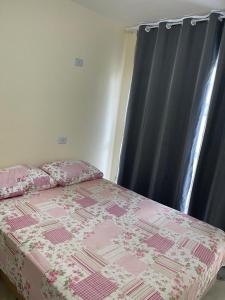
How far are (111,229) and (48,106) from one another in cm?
147

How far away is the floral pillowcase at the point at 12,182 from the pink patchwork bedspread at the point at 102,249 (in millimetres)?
77

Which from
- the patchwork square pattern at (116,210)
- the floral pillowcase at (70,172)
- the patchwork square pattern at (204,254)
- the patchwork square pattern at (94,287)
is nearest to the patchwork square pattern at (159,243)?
the patchwork square pattern at (204,254)

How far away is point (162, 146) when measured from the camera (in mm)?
2740

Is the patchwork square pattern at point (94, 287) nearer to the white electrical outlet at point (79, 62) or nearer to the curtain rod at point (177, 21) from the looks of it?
the white electrical outlet at point (79, 62)

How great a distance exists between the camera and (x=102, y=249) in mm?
1591

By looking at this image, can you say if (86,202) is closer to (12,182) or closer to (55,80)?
(12,182)

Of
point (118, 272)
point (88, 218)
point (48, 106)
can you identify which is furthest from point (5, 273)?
point (48, 106)

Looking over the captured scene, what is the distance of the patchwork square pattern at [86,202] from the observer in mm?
2151

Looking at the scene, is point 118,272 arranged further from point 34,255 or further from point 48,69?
point 48,69

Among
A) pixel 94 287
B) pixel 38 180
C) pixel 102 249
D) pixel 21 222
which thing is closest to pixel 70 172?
pixel 38 180

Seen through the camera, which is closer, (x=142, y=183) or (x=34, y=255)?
(x=34, y=255)

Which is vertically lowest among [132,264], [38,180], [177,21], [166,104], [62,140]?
[132,264]

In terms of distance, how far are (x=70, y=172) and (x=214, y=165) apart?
147cm

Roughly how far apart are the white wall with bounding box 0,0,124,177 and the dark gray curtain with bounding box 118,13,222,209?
37cm
